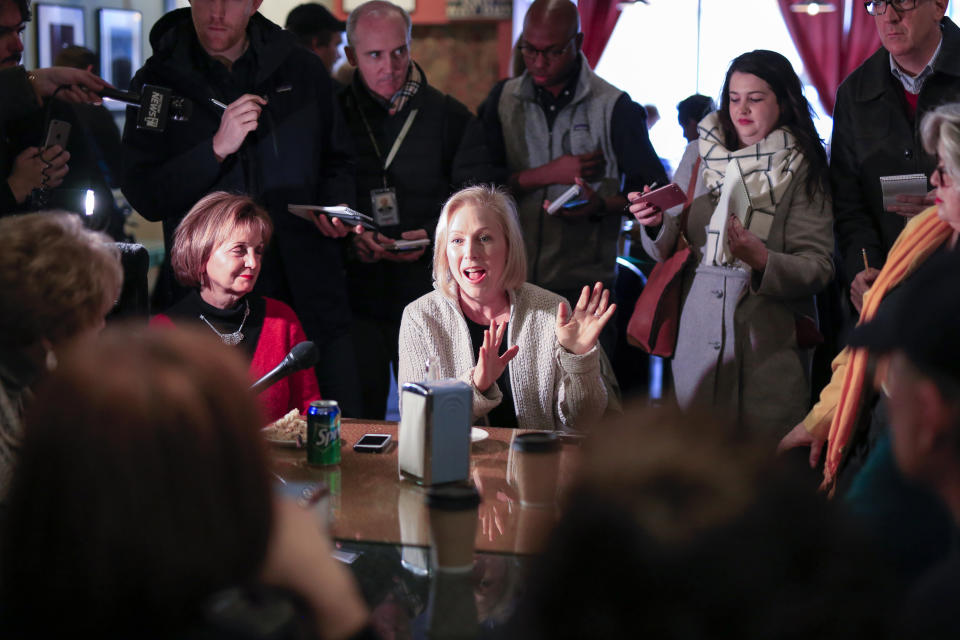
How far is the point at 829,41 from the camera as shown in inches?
276

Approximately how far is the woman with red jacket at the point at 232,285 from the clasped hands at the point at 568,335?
1.57ft

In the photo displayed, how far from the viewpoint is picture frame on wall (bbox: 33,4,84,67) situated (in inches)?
222

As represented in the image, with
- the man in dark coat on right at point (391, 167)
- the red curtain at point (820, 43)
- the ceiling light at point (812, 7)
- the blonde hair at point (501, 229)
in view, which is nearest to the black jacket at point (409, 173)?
the man in dark coat on right at point (391, 167)

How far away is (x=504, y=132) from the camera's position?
3344 millimetres

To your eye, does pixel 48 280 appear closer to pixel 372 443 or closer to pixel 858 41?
pixel 372 443

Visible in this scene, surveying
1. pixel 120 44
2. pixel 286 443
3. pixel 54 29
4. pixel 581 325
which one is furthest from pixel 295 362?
pixel 120 44

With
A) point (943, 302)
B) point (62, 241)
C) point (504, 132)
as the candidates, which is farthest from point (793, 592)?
point (504, 132)

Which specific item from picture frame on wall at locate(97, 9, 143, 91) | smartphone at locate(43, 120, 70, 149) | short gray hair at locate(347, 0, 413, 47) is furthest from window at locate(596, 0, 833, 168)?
smartphone at locate(43, 120, 70, 149)

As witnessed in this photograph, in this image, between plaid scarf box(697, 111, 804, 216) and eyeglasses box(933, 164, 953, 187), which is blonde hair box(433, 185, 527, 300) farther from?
eyeglasses box(933, 164, 953, 187)

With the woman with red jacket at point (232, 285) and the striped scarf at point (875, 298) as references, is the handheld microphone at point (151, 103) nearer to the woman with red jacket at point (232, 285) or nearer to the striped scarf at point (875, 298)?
the woman with red jacket at point (232, 285)

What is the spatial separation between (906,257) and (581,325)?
2.36 ft

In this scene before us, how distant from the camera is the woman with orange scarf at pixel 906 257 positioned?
2045 millimetres

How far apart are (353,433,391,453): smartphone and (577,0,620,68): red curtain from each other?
5408mm

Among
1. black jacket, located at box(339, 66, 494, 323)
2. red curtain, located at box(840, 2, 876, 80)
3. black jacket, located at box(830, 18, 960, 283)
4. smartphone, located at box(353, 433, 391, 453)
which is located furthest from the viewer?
red curtain, located at box(840, 2, 876, 80)
